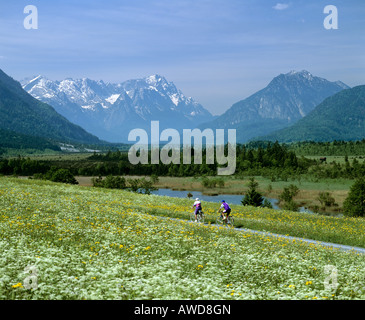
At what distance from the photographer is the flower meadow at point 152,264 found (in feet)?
35.3

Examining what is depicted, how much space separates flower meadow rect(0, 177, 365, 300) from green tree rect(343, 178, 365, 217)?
35.5 m

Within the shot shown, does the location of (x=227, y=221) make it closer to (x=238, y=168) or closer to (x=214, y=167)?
(x=238, y=168)

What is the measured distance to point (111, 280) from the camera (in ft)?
37.8

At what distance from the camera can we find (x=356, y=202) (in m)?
59.5

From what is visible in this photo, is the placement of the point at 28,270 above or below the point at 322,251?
above

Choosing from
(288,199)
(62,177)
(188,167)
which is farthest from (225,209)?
(188,167)

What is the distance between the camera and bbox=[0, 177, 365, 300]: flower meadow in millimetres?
10773

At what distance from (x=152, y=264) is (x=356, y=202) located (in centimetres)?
5305

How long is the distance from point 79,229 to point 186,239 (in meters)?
5.68

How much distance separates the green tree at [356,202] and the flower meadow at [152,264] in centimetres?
3549

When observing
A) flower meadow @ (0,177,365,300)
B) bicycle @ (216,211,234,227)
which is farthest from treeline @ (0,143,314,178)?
flower meadow @ (0,177,365,300)
